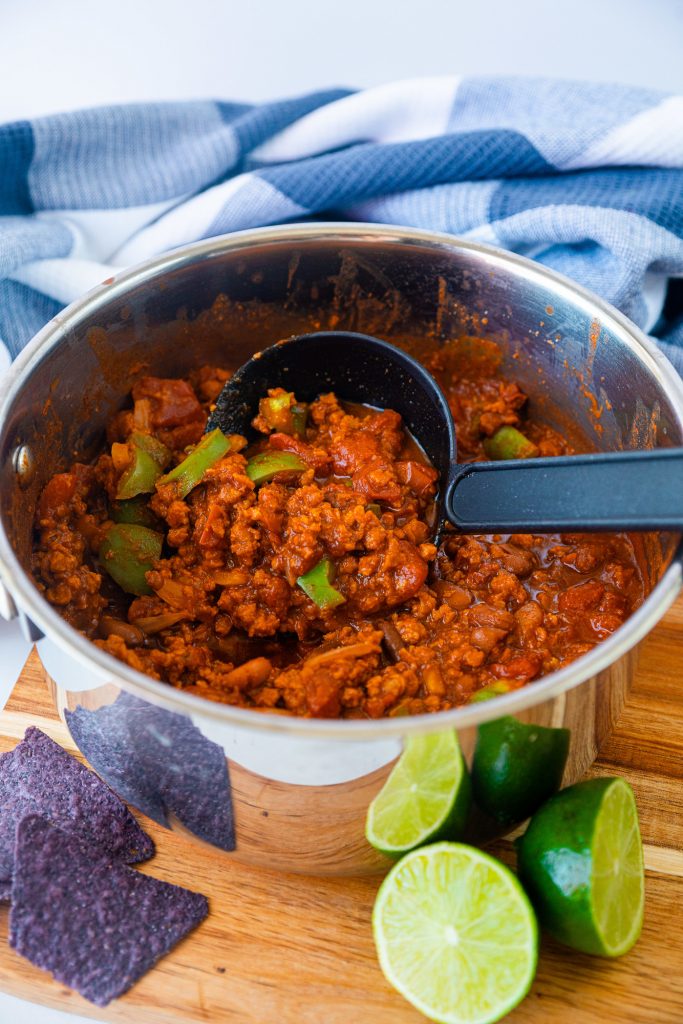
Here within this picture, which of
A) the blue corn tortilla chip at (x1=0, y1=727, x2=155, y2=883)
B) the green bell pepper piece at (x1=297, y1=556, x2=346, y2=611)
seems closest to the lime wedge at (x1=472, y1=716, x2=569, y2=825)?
the green bell pepper piece at (x1=297, y1=556, x2=346, y2=611)

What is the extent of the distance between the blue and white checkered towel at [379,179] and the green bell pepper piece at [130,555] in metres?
0.74

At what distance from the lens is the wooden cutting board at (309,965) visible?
179cm

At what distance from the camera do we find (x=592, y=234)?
2.77 metres

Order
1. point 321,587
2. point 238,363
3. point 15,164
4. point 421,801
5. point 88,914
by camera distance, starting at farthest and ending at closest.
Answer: point 15,164, point 238,363, point 321,587, point 88,914, point 421,801

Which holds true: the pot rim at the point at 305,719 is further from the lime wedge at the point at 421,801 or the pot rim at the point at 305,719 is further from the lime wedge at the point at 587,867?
the lime wedge at the point at 587,867

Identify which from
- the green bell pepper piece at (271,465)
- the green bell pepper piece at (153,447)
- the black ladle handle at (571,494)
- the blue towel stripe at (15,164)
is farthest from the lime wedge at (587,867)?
the blue towel stripe at (15,164)

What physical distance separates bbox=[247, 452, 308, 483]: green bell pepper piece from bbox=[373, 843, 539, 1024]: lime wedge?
38.3 inches

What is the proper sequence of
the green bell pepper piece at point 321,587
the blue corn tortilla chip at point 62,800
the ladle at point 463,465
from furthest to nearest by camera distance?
Answer: the green bell pepper piece at point 321,587 < the blue corn tortilla chip at point 62,800 < the ladle at point 463,465

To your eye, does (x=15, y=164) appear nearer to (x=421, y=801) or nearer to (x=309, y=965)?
(x=421, y=801)

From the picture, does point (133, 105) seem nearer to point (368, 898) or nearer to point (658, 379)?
point (658, 379)

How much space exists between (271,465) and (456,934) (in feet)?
3.73

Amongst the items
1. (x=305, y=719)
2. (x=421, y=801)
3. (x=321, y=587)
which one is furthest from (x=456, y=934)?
(x=321, y=587)

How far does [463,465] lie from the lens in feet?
7.49

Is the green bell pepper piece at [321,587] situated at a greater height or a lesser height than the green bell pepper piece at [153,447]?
Answer: lesser
